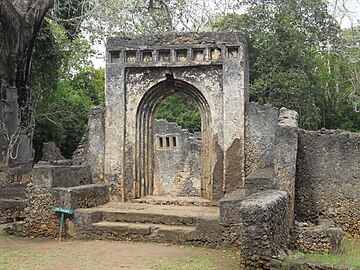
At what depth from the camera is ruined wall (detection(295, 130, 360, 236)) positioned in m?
10.4

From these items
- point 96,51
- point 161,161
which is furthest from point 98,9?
point 161,161

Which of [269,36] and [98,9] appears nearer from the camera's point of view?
[98,9]

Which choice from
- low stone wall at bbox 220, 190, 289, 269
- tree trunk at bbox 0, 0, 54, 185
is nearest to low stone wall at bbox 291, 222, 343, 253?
low stone wall at bbox 220, 190, 289, 269

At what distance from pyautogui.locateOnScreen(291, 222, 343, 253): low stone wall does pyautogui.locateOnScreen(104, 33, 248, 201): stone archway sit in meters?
2.52

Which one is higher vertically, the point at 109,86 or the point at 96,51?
the point at 96,51

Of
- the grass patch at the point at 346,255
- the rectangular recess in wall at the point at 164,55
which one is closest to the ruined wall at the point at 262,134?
the grass patch at the point at 346,255

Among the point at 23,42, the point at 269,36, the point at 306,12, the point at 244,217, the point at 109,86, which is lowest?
the point at 244,217

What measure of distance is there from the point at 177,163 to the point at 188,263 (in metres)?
14.3

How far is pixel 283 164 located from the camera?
9203mm

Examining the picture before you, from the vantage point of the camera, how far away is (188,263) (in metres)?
7.77

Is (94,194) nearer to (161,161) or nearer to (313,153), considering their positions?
(313,153)

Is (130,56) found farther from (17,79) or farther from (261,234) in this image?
(17,79)

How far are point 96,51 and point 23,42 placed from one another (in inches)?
285

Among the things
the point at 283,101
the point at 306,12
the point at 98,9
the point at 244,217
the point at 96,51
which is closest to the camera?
the point at 244,217
